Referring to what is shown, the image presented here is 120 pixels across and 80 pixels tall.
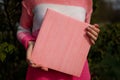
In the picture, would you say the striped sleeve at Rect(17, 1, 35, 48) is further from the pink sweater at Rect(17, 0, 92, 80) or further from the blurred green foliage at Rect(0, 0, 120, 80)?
the blurred green foliage at Rect(0, 0, 120, 80)

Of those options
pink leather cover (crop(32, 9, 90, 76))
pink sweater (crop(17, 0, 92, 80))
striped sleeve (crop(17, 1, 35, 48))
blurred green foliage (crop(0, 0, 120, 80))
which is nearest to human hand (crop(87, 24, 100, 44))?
pink leather cover (crop(32, 9, 90, 76))

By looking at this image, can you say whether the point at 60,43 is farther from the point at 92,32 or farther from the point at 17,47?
the point at 17,47

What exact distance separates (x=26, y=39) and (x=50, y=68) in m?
0.26

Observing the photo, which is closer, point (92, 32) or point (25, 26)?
point (92, 32)

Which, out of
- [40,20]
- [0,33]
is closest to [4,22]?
[0,33]

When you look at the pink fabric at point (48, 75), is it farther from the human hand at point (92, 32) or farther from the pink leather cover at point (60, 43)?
the human hand at point (92, 32)

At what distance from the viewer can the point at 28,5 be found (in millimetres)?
3029

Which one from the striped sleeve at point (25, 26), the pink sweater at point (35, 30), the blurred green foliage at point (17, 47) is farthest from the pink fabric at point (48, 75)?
the blurred green foliage at point (17, 47)

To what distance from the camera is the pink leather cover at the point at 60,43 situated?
2.85 metres

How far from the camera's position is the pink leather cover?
2.85m

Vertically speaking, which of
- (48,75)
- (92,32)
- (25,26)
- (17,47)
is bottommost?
(17,47)

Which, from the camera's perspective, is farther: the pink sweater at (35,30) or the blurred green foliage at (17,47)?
the blurred green foliage at (17,47)

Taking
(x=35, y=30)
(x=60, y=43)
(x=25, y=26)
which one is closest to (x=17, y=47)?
(x=25, y=26)

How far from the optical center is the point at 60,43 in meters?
2.88
